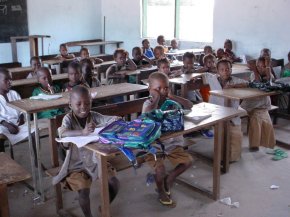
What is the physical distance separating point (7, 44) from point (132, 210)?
6972 millimetres

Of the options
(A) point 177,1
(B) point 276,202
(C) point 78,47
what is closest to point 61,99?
(B) point 276,202

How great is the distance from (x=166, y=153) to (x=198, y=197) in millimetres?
523

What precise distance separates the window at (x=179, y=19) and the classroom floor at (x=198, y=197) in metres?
4.75

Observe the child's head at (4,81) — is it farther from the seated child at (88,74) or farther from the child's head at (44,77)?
the seated child at (88,74)

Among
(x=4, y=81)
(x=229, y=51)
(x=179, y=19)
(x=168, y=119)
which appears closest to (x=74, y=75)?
(x=4, y=81)

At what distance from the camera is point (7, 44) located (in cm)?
891

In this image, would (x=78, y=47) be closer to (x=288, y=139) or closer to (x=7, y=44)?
(x=7, y=44)

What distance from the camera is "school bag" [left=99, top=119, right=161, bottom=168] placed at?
7.20 ft

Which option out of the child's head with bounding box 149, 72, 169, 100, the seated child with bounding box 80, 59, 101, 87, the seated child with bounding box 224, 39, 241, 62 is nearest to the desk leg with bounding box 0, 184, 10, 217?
the child's head with bounding box 149, 72, 169, 100

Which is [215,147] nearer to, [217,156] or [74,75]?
[217,156]

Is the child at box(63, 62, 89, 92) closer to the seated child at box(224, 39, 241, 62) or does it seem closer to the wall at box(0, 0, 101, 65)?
the seated child at box(224, 39, 241, 62)

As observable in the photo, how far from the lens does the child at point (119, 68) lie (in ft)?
17.0

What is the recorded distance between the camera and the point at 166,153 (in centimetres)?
300

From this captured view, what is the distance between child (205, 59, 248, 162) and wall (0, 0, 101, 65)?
6148 millimetres
